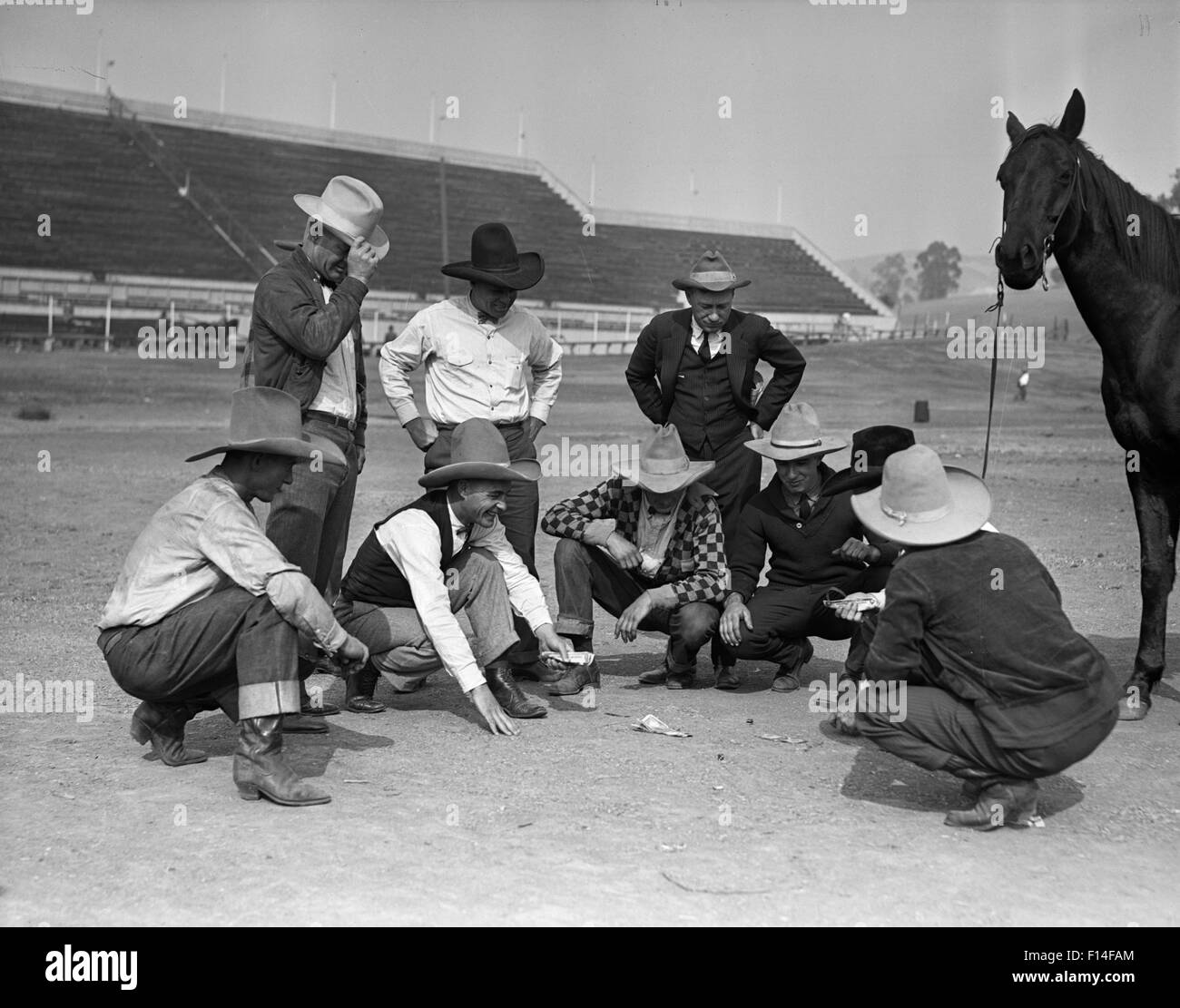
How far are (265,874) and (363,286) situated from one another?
3044 millimetres

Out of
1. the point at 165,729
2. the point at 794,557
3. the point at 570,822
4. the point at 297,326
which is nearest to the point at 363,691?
the point at 165,729

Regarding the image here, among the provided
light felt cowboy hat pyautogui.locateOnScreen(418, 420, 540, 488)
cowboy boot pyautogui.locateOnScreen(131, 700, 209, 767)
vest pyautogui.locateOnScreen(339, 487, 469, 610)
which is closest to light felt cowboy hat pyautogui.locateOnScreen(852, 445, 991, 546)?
light felt cowboy hat pyautogui.locateOnScreen(418, 420, 540, 488)

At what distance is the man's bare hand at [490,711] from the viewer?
5.72 meters

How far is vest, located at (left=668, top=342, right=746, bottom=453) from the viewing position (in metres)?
7.34

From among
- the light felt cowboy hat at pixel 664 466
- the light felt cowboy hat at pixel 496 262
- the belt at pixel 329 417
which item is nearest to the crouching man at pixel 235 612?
the belt at pixel 329 417

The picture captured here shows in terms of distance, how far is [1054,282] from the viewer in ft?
252

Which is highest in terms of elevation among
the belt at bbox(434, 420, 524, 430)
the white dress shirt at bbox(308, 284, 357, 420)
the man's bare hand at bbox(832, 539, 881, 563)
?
the white dress shirt at bbox(308, 284, 357, 420)

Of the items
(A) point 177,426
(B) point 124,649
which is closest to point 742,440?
(B) point 124,649

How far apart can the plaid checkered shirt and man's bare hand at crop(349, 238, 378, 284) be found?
4.90 ft

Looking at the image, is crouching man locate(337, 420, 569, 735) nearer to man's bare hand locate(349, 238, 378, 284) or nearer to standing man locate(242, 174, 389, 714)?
standing man locate(242, 174, 389, 714)

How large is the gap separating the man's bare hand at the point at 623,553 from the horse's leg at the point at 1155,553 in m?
2.40

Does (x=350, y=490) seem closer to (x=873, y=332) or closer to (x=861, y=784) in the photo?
(x=861, y=784)

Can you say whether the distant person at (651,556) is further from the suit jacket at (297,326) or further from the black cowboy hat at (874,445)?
the suit jacket at (297,326)

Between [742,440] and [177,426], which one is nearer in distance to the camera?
[742,440]
